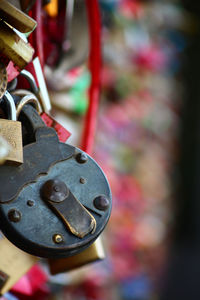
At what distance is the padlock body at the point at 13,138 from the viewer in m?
0.32

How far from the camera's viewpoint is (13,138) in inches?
12.9

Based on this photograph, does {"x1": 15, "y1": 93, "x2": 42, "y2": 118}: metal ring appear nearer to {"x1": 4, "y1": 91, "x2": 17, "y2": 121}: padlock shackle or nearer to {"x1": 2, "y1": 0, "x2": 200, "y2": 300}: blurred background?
{"x1": 4, "y1": 91, "x2": 17, "y2": 121}: padlock shackle

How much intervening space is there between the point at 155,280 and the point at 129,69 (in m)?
1.07

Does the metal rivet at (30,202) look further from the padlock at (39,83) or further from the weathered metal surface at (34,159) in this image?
the padlock at (39,83)

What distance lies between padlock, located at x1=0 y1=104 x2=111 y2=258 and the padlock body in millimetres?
15

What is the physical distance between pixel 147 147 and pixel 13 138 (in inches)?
67.7

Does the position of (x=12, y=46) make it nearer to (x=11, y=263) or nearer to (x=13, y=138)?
(x=13, y=138)

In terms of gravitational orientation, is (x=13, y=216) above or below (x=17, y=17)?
below

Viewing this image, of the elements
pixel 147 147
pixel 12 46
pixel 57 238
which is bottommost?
pixel 147 147

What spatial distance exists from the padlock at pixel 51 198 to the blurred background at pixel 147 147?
26.6 inches

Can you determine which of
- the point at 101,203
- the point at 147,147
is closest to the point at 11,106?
the point at 101,203

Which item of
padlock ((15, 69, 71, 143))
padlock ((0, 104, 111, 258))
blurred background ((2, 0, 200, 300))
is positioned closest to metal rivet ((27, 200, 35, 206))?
padlock ((0, 104, 111, 258))

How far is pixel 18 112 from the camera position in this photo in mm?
374

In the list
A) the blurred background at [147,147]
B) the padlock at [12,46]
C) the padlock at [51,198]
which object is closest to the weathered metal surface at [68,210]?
the padlock at [51,198]
